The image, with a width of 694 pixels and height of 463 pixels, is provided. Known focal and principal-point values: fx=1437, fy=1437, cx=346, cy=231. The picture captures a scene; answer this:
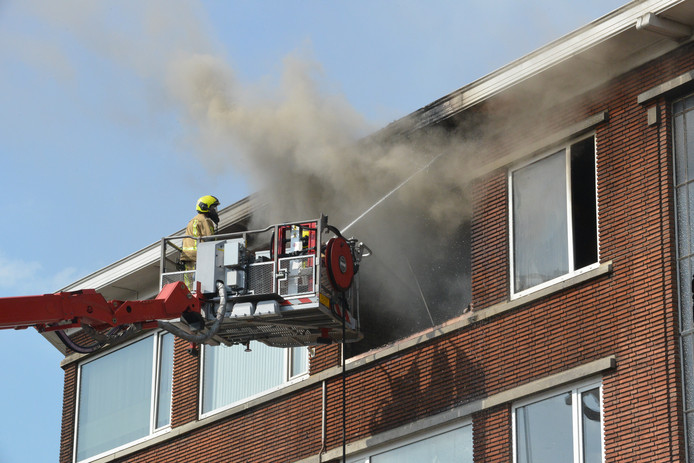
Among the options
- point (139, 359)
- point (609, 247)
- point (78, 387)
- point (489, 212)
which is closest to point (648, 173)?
point (609, 247)

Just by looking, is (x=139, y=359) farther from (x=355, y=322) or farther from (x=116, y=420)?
(x=355, y=322)

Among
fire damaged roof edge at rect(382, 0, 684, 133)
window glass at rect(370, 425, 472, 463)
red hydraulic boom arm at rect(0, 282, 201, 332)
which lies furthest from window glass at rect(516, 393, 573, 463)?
red hydraulic boom arm at rect(0, 282, 201, 332)

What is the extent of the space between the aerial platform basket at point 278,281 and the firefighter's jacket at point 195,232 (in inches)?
19.2

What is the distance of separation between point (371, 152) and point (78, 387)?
7.89 m

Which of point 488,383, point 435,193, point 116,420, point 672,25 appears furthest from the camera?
point 116,420

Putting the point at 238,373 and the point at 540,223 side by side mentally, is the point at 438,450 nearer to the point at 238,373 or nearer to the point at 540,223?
the point at 540,223

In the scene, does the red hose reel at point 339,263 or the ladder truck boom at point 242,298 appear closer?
the ladder truck boom at point 242,298

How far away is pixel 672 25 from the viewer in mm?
16062

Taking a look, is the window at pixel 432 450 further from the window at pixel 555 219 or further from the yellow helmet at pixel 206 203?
the yellow helmet at pixel 206 203

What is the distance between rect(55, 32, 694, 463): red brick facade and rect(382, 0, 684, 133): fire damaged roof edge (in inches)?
26.8

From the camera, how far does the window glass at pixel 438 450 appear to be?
57.4 ft

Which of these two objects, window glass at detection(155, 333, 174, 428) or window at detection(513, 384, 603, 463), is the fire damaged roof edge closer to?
window at detection(513, 384, 603, 463)

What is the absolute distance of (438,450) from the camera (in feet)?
58.6

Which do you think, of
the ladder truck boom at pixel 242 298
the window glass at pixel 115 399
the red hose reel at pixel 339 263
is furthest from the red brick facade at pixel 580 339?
the window glass at pixel 115 399
